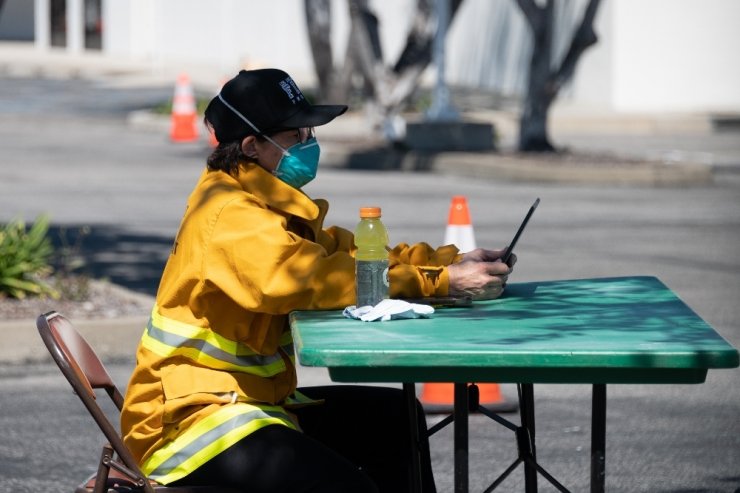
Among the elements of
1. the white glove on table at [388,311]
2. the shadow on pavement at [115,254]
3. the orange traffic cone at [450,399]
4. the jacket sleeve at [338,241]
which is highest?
the jacket sleeve at [338,241]

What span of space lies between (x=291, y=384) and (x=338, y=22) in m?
35.6

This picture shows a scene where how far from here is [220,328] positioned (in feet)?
12.8

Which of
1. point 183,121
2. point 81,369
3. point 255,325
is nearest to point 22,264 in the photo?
point 81,369

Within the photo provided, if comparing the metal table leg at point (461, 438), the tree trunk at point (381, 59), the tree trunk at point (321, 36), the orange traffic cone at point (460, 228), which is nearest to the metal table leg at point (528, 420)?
the metal table leg at point (461, 438)

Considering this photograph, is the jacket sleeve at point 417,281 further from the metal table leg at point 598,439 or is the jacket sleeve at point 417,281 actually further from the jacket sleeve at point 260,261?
the metal table leg at point 598,439

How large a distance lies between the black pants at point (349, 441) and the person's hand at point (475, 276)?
0.37 meters

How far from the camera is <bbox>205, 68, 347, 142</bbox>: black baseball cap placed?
4.08 m

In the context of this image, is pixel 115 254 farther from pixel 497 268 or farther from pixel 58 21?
pixel 58 21

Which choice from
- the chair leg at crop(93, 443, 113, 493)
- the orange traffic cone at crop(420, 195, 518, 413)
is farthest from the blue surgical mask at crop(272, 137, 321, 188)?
the orange traffic cone at crop(420, 195, 518, 413)

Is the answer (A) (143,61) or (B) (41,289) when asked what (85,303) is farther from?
(A) (143,61)

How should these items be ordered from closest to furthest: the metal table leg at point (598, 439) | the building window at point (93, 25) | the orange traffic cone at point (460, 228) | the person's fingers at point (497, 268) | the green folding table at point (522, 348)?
the green folding table at point (522, 348), the metal table leg at point (598, 439), the person's fingers at point (497, 268), the orange traffic cone at point (460, 228), the building window at point (93, 25)

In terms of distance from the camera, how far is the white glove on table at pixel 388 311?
3.99 m

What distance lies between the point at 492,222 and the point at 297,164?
9872mm

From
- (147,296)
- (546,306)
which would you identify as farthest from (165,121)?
(546,306)
